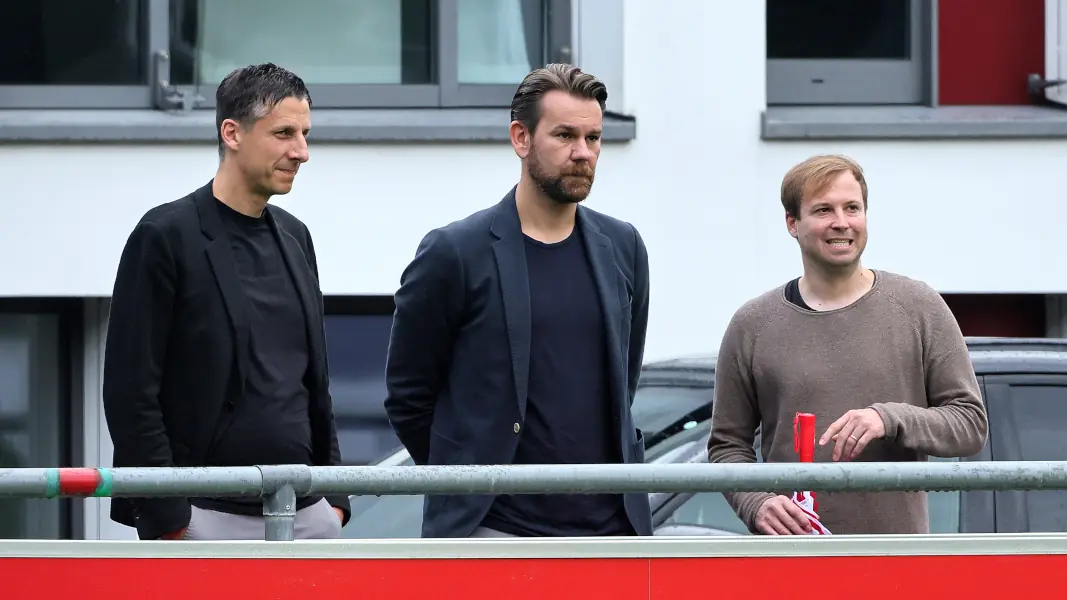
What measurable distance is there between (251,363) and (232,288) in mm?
170

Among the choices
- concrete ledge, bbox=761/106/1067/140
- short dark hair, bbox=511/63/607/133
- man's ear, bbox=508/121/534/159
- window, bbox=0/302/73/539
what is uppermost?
concrete ledge, bbox=761/106/1067/140

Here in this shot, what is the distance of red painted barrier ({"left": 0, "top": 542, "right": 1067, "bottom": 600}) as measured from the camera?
286 cm

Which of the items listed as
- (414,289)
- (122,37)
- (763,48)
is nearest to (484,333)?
(414,289)

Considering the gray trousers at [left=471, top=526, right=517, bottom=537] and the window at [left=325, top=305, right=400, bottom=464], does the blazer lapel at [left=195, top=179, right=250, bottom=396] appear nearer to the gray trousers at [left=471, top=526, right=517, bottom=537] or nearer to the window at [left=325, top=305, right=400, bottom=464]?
the gray trousers at [left=471, top=526, right=517, bottom=537]

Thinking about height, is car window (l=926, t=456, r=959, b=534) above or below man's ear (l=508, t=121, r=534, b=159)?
below

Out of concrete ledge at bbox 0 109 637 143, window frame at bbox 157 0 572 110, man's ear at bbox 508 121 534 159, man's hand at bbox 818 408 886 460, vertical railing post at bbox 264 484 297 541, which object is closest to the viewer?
vertical railing post at bbox 264 484 297 541

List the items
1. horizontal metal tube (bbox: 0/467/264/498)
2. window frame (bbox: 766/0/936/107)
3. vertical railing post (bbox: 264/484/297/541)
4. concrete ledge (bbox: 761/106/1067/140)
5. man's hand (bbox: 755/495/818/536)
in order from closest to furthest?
horizontal metal tube (bbox: 0/467/264/498)
vertical railing post (bbox: 264/484/297/541)
man's hand (bbox: 755/495/818/536)
concrete ledge (bbox: 761/106/1067/140)
window frame (bbox: 766/0/936/107)

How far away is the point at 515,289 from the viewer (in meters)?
3.57

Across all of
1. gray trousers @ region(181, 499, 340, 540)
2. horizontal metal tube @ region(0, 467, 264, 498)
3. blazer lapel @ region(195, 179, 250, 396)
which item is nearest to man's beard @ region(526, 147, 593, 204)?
blazer lapel @ region(195, 179, 250, 396)

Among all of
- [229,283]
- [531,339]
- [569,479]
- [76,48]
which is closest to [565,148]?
[531,339]

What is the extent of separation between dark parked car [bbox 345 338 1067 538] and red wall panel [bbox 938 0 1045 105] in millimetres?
4670

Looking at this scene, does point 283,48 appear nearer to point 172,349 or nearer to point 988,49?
point 988,49

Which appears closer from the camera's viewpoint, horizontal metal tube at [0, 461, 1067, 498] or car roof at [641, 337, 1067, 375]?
horizontal metal tube at [0, 461, 1067, 498]

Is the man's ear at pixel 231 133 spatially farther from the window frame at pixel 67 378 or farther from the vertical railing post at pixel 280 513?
the window frame at pixel 67 378
